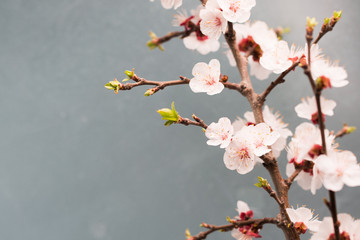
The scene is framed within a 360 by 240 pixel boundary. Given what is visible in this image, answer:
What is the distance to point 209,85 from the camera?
1798mm

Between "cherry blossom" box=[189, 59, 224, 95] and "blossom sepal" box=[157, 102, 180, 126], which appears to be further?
"cherry blossom" box=[189, 59, 224, 95]

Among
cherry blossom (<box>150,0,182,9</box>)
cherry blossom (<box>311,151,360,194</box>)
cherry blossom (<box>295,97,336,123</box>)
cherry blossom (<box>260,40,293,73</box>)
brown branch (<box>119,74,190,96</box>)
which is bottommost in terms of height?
cherry blossom (<box>311,151,360,194</box>)

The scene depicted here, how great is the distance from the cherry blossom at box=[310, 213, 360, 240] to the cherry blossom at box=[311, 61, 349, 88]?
445mm

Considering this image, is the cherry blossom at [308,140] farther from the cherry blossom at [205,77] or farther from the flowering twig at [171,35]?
the flowering twig at [171,35]

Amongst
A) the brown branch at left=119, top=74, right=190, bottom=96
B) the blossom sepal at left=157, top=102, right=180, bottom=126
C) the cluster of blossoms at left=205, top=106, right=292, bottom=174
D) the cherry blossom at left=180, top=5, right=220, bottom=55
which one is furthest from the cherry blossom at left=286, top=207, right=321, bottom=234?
the cherry blossom at left=180, top=5, right=220, bottom=55

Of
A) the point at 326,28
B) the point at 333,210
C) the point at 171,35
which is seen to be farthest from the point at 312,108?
the point at 171,35

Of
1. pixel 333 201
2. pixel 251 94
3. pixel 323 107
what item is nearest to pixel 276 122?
pixel 251 94

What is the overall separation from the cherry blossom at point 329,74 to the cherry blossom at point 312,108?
6 centimetres

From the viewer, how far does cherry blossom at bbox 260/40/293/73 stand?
1.64 m

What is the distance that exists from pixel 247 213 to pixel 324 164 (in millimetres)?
576

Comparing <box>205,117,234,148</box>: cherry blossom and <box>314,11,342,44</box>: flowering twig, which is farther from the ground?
<box>314,11,342,44</box>: flowering twig

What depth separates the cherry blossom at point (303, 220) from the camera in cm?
152

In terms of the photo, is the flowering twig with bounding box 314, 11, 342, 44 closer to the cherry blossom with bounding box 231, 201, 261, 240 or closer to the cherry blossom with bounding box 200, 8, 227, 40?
the cherry blossom with bounding box 200, 8, 227, 40

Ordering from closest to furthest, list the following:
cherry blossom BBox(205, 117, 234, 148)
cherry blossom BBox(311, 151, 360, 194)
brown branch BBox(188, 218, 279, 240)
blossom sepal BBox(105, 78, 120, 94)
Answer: cherry blossom BBox(311, 151, 360, 194) → brown branch BBox(188, 218, 279, 240) → cherry blossom BBox(205, 117, 234, 148) → blossom sepal BBox(105, 78, 120, 94)
